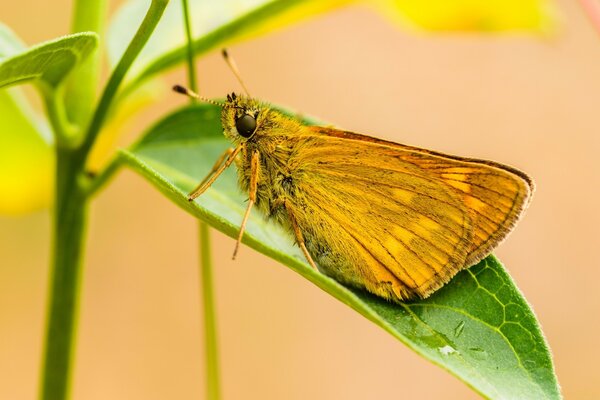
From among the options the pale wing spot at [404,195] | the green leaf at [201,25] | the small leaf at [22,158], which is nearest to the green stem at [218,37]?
the green leaf at [201,25]

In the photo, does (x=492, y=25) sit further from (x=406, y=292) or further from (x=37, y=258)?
(x=37, y=258)

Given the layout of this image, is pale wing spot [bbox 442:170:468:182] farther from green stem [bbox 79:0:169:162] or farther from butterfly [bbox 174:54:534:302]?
green stem [bbox 79:0:169:162]

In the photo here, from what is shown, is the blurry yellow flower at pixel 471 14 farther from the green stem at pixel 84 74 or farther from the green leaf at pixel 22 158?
the green leaf at pixel 22 158

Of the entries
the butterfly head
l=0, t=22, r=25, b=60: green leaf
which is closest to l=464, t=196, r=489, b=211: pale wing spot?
the butterfly head

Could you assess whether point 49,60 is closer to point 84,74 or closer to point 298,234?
point 84,74

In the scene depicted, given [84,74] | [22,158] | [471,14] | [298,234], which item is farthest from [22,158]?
[471,14]

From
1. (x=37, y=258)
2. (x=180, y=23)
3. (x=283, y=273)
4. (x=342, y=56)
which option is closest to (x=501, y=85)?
(x=342, y=56)

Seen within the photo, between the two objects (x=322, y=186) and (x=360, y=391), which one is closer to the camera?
(x=322, y=186)
